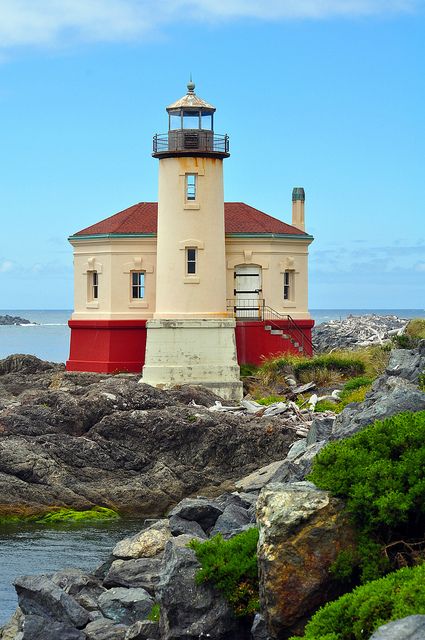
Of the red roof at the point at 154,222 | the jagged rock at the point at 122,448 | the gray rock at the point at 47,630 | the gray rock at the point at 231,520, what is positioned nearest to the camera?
the gray rock at the point at 47,630

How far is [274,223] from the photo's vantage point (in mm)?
36938

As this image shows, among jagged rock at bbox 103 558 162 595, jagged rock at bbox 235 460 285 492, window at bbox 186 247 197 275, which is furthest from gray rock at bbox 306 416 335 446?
window at bbox 186 247 197 275

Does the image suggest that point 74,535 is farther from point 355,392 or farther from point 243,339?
point 243,339

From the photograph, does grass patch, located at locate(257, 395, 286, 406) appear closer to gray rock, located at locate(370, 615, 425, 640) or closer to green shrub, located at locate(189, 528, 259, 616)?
green shrub, located at locate(189, 528, 259, 616)

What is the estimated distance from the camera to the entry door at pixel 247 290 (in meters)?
35.7

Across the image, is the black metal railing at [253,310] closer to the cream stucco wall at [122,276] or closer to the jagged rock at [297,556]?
the cream stucco wall at [122,276]

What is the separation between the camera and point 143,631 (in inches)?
517

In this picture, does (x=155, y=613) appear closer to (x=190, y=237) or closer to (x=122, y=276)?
(x=190, y=237)

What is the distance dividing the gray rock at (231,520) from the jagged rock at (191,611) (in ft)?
7.37

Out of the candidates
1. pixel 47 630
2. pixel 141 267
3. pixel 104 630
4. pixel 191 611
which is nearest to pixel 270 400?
pixel 141 267

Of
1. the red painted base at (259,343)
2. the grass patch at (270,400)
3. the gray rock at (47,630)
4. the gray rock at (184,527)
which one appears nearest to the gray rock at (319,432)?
the gray rock at (184,527)

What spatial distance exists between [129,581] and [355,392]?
14.0m

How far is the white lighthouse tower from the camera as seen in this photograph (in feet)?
110

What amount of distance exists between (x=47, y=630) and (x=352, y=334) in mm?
41567
